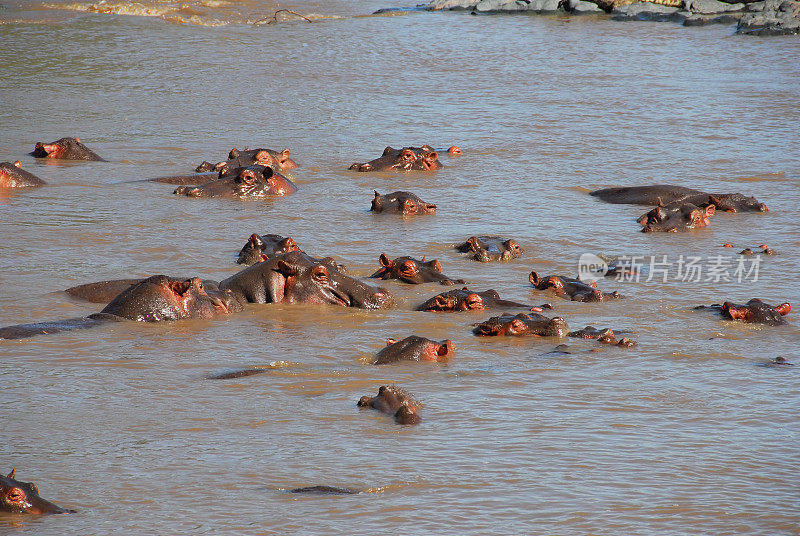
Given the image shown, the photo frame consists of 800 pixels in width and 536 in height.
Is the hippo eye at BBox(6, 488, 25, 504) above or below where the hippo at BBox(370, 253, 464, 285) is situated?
below

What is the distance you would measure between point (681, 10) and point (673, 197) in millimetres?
19858

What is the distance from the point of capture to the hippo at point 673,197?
34.9 ft

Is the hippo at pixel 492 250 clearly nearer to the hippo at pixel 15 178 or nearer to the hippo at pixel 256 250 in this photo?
the hippo at pixel 256 250

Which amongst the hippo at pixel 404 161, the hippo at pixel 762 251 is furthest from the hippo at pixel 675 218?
the hippo at pixel 404 161

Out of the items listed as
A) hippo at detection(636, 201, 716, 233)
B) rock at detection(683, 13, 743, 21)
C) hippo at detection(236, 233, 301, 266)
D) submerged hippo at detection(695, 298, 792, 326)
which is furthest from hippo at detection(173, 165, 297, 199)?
rock at detection(683, 13, 743, 21)

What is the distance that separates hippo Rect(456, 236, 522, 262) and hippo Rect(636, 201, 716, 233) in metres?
1.82

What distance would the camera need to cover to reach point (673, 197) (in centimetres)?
1090

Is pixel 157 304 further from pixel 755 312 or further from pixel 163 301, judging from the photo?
pixel 755 312

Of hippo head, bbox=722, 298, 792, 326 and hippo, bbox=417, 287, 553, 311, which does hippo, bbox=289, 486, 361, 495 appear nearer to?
hippo, bbox=417, 287, 553, 311

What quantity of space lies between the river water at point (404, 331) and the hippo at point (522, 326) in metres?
0.09

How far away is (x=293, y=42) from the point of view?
961 inches

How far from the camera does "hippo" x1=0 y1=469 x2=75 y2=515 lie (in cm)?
405

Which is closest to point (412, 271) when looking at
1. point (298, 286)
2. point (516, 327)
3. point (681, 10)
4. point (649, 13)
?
point (298, 286)

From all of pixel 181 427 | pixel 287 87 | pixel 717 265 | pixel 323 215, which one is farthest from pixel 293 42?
pixel 181 427
